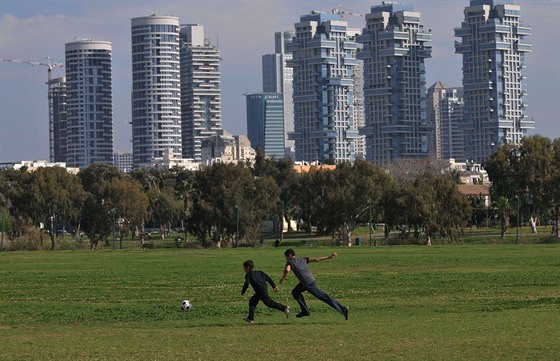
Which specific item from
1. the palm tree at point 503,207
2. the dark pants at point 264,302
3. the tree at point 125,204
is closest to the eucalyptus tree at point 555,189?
the palm tree at point 503,207

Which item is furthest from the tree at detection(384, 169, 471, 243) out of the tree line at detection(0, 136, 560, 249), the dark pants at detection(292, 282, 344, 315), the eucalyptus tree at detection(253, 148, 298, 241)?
the dark pants at detection(292, 282, 344, 315)

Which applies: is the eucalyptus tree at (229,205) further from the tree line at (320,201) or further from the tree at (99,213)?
the tree at (99,213)

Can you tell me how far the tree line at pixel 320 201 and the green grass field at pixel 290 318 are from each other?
6535 cm

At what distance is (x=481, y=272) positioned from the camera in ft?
172

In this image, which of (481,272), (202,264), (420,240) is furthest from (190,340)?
(420,240)

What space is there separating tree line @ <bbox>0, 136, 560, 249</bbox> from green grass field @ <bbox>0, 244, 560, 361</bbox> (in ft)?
214

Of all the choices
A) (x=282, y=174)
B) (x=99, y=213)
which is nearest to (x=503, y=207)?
(x=99, y=213)

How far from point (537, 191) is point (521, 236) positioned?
28.0 ft

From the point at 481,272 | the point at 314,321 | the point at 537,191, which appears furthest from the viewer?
the point at 537,191

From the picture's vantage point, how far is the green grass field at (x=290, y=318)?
2348cm

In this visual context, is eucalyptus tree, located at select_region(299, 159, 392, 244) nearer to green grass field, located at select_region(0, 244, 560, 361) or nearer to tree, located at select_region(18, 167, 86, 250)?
tree, located at select_region(18, 167, 86, 250)

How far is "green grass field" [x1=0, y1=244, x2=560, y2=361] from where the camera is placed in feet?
77.0

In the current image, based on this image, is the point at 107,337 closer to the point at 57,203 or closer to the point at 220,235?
the point at 220,235

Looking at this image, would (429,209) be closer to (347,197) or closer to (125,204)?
(347,197)
